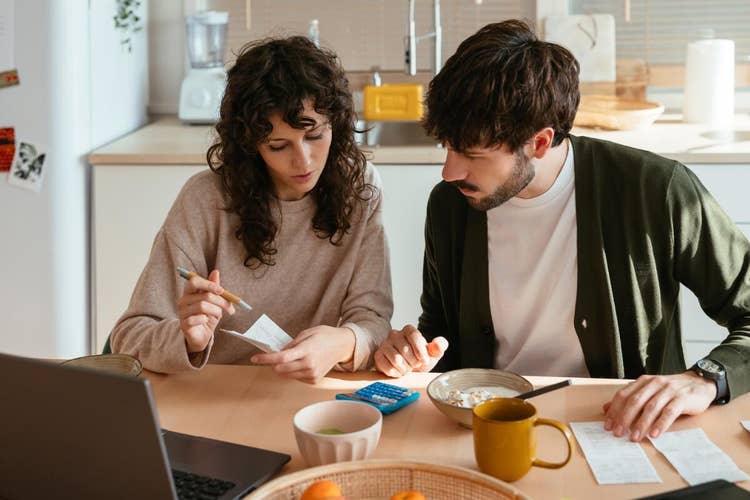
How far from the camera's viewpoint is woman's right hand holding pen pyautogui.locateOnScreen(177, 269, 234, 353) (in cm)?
156

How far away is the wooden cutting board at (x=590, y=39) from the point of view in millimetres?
3408

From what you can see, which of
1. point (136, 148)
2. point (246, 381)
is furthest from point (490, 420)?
point (136, 148)

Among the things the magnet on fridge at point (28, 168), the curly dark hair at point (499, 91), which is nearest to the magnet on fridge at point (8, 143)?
the magnet on fridge at point (28, 168)

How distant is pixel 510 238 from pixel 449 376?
0.45m

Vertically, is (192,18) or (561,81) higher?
(192,18)

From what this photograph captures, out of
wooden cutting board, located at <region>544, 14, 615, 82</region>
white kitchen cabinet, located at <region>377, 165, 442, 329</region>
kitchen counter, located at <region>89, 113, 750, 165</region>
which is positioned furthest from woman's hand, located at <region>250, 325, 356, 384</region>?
wooden cutting board, located at <region>544, 14, 615, 82</region>

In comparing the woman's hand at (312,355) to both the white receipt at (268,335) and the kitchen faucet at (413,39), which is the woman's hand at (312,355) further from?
the kitchen faucet at (413,39)

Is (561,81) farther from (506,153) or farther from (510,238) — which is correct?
(510,238)

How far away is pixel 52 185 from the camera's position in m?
2.88

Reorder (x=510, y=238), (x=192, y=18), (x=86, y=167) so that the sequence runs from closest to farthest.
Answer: (x=510, y=238) → (x=86, y=167) → (x=192, y=18)

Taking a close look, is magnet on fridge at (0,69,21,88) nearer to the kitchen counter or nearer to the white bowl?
the kitchen counter

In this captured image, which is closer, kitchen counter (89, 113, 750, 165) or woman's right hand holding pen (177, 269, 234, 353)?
woman's right hand holding pen (177, 269, 234, 353)

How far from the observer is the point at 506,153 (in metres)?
1.73

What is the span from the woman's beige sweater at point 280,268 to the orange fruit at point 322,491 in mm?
642
